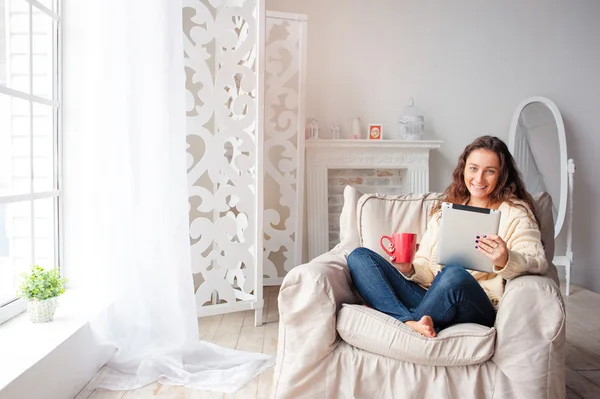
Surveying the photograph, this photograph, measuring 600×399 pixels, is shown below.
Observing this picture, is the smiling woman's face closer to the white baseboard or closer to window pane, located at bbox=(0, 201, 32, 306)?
the white baseboard

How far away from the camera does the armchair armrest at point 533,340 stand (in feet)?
5.26

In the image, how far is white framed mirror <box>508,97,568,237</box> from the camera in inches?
161

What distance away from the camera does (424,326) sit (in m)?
1.71

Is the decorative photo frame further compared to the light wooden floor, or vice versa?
the decorative photo frame

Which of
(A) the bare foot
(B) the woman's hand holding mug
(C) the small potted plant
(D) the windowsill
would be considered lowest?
(D) the windowsill

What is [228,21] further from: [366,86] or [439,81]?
[439,81]

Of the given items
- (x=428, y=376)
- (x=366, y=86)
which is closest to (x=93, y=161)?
(x=428, y=376)

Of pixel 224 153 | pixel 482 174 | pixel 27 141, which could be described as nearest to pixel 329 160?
pixel 224 153

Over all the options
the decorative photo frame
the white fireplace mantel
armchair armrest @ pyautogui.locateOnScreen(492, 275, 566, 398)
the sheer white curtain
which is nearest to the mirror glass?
the white fireplace mantel

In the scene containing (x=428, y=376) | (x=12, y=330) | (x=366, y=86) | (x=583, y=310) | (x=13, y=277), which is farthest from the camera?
(x=366, y=86)

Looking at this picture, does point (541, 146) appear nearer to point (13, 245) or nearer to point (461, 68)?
point (461, 68)

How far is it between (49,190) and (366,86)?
2.65 meters

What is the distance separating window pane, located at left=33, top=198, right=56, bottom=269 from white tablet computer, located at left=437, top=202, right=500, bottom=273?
165 centimetres

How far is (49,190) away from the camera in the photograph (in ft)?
7.16
